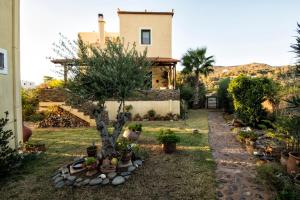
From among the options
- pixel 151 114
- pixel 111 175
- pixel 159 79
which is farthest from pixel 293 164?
Answer: pixel 159 79

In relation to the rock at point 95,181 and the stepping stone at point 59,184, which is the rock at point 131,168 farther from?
the stepping stone at point 59,184

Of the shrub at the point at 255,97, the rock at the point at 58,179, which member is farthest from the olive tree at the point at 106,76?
the shrub at the point at 255,97

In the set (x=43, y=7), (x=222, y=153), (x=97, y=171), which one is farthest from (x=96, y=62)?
(x=43, y=7)

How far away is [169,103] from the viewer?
1625 centimetres

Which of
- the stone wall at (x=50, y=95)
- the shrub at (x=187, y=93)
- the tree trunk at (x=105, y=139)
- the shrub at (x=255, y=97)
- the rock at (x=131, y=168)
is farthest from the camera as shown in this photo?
the shrub at (x=187, y=93)

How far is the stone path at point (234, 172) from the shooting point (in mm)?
4535

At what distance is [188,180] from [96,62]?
171 inches

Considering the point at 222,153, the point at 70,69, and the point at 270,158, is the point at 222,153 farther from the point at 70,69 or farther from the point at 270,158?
the point at 70,69

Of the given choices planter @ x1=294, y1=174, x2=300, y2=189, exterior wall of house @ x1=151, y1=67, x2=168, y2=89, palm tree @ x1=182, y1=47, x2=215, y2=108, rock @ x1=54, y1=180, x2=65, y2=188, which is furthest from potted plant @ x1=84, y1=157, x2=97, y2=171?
palm tree @ x1=182, y1=47, x2=215, y2=108

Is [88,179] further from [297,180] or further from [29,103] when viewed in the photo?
[29,103]

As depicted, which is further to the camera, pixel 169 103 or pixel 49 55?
pixel 169 103

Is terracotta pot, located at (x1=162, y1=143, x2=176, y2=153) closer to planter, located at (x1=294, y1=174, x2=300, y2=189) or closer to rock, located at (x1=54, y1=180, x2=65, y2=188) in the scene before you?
rock, located at (x1=54, y1=180, x2=65, y2=188)

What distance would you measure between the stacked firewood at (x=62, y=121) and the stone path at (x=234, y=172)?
9.03 metres

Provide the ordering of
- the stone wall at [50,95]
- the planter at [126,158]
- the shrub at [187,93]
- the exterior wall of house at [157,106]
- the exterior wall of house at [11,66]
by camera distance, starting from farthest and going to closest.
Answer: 1. the shrub at [187,93]
2. the exterior wall of house at [157,106]
3. the stone wall at [50,95]
4. the exterior wall of house at [11,66]
5. the planter at [126,158]
